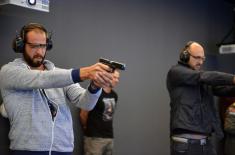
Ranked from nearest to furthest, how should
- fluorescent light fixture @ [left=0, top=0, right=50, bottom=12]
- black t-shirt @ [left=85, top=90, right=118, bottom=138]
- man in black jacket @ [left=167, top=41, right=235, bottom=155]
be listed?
1. fluorescent light fixture @ [left=0, top=0, right=50, bottom=12]
2. man in black jacket @ [left=167, top=41, right=235, bottom=155]
3. black t-shirt @ [left=85, top=90, right=118, bottom=138]

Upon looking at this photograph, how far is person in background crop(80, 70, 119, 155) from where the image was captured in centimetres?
352

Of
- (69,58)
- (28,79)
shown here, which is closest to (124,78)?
(69,58)

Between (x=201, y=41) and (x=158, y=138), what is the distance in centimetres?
156

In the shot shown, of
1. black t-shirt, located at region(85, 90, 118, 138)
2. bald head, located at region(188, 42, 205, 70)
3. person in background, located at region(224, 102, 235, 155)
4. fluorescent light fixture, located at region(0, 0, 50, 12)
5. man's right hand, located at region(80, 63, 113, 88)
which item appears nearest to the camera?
man's right hand, located at region(80, 63, 113, 88)

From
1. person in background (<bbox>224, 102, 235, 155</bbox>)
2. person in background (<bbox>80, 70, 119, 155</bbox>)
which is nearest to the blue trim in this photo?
person in background (<bbox>80, 70, 119, 155</bbox>)

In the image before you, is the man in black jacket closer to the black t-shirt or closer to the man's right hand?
the black t-shirt

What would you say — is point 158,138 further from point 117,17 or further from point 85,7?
point 85,7

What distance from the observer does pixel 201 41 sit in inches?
201

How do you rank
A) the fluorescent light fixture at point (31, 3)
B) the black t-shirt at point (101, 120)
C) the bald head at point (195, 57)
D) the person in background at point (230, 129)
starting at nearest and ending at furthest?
the fluorescent light fixture at point (31, 3), the bald head at point (195, 57), the black t-shirt at point (101, 120), the person in background at point (230, 129)

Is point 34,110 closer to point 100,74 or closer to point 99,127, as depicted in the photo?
point 100,74

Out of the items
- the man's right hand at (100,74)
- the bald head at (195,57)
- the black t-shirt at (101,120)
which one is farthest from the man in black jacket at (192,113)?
the man's right hand at (100,74)

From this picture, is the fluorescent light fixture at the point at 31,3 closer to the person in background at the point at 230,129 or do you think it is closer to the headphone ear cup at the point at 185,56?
the headphone ear cup at the point at 185,56

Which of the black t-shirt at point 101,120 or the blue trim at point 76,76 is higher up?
the blue trim at point 76,76

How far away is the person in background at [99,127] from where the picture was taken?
Answer: 11.6 feet
